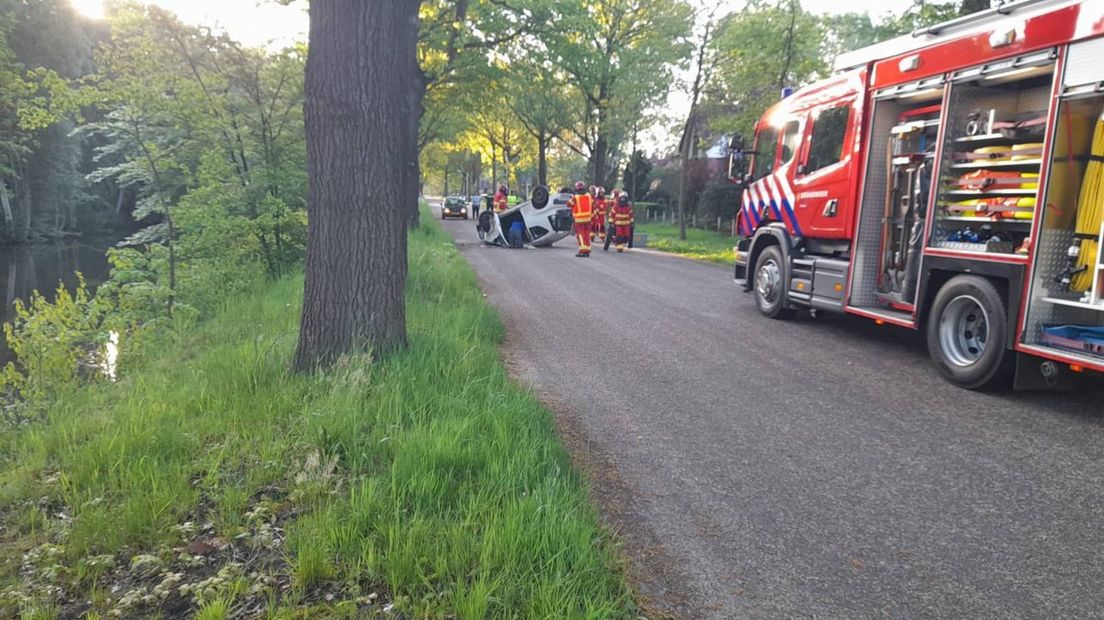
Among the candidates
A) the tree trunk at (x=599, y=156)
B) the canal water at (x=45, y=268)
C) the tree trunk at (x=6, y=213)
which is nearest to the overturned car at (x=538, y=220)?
the tree trunk at (x=599, y=156)

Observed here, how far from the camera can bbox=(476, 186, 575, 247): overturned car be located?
21000 mm

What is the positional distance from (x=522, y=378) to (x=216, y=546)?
331cm

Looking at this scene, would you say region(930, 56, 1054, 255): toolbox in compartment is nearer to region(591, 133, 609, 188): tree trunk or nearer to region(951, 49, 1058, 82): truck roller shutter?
region(951, 49, 1058, 82): truck roller shutter

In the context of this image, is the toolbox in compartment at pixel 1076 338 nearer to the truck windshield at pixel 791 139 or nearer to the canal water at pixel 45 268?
the truck windshield at pixel 791 139

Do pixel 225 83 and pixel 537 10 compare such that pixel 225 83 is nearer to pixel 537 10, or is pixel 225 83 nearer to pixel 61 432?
pixel 61 432

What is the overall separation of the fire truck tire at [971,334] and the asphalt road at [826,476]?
0.17 meters

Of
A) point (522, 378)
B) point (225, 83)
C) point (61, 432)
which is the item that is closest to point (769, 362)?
point (522, 378)

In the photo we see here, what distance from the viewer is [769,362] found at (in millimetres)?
6613

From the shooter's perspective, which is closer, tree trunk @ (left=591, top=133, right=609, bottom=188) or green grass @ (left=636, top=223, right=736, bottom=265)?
green grass @ (left=636, top=223, right=736, bottom=265)

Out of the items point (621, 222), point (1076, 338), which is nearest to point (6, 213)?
point (621, 222)

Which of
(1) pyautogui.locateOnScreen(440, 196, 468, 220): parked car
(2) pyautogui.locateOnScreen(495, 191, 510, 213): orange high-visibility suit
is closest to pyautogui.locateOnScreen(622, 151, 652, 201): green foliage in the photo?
(1) pyautogui.locateOnScreen(440, 196, 468, 220): parked car

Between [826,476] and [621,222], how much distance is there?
1708 cm

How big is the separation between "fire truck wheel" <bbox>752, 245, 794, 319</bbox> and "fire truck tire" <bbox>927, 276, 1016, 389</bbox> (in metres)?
2.60

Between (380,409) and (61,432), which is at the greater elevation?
(380,409)
